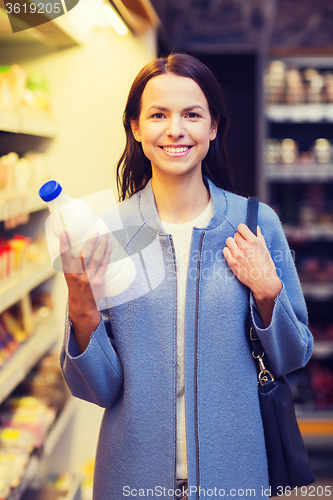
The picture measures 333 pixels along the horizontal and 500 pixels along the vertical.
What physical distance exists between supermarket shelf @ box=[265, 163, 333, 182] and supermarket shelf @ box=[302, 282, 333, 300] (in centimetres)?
69

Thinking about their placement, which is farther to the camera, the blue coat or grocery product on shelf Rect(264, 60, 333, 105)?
grocery product on shelf Rect(264, 60, 333, 105)

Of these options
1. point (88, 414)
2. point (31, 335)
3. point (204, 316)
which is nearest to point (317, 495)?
point (88, 414)

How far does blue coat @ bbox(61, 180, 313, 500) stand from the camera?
1.01 metres

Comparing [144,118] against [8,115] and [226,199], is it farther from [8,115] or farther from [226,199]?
[8,115]

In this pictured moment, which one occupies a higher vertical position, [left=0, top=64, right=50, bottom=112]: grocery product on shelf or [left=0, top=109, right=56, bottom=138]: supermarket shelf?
[left=0, top=64, right=50, bottom=112]: grocery product on shelf

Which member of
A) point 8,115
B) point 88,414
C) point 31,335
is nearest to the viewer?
point 8,115

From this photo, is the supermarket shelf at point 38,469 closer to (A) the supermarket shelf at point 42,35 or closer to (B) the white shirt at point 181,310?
(B) the white shirt at point 181,310

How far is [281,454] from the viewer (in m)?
1.07

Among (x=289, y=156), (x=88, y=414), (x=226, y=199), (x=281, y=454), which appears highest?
(x=289, y=156)

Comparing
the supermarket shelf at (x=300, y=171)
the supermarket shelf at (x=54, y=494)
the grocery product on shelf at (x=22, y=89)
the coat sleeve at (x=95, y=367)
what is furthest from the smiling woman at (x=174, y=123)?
the supermarket shelf at (x=300, y=171)

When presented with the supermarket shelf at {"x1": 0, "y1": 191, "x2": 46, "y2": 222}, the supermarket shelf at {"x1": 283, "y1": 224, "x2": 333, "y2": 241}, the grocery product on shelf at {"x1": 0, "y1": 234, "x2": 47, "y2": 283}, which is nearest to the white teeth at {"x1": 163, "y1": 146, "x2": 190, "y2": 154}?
the supermarket shelf at {"x1": 0, "y1": 191, "x2": 46, "y2": 222}

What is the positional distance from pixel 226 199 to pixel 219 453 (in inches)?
23.1

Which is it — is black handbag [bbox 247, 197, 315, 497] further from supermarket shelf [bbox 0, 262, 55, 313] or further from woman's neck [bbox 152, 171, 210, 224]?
supermarket shelf [bbox 0, 262, 55, 313]

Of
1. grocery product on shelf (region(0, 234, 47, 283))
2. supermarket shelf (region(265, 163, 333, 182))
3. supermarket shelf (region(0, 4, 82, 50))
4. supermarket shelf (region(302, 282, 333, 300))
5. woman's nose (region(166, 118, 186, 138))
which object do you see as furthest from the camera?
supermarket shelf (region(302, 282, 333, 300))
